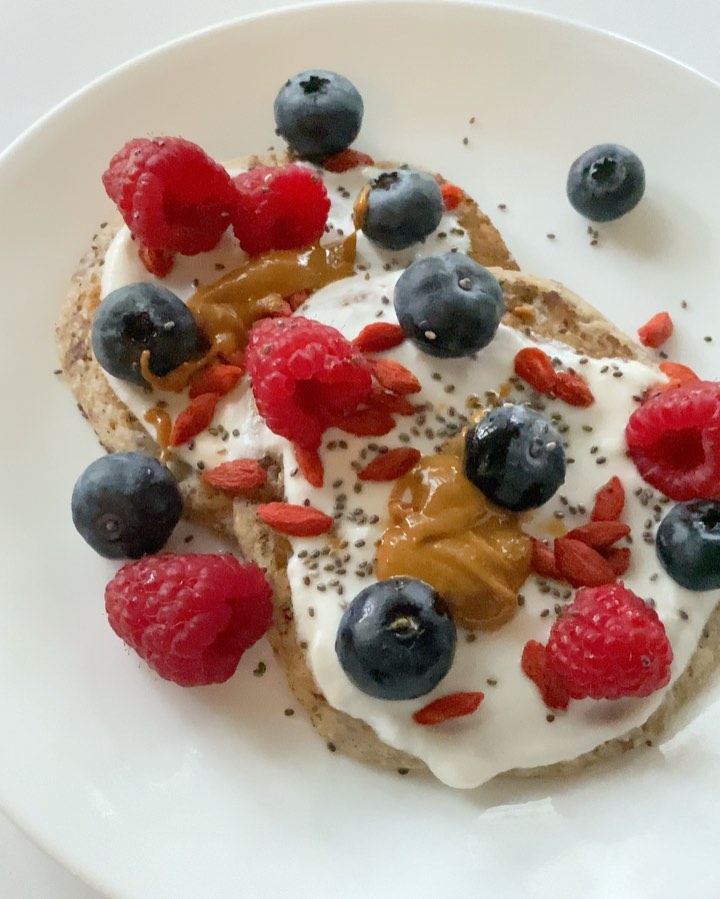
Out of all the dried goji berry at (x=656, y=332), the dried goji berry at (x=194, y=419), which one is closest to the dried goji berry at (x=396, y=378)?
the dried goji berry at (x=194, y=419)

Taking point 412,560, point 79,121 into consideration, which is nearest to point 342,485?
point 412,560

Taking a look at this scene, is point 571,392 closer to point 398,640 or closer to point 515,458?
point 515,458

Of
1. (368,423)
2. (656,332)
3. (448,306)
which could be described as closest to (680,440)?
(656,332)

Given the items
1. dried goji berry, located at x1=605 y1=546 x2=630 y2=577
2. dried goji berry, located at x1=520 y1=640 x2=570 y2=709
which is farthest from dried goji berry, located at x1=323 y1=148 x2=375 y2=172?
dried goji berry, located at x1=520 y1=640 x2=570 y2=709

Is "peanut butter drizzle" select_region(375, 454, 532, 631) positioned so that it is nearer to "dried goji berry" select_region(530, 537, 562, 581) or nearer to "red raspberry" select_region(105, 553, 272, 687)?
"dried goji berry" select_region(530, 537, 562, 581)

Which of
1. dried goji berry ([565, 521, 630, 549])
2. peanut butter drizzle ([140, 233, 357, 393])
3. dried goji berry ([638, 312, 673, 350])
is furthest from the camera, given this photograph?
dried goji berry ([638, 312, 673, 350])

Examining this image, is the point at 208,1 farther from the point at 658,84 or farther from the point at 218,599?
the point at 218,599
